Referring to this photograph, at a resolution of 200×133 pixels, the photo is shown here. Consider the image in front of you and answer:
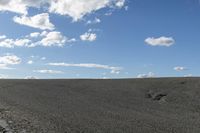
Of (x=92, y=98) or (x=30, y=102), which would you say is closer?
(x=30, y=102)

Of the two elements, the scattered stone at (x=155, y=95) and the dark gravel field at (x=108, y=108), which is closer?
the dark gravel field at (x=108, y=108)

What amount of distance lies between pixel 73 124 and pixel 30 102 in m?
10.5

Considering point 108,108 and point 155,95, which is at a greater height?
point 155,95

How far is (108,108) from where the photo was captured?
100 ft

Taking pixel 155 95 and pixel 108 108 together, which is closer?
pixel 108 108

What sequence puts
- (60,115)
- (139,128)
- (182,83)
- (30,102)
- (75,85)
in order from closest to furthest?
1. (139,128)
2. (60,115)
3. (30,102)
4. (182,83)
5. (75,85)

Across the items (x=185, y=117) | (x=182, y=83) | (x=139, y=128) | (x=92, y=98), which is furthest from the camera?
(x=182, y=83)

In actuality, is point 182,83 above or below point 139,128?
above

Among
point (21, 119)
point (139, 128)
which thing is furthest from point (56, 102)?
point (139, 128)

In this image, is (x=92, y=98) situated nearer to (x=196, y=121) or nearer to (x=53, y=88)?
(x=53, y=88)

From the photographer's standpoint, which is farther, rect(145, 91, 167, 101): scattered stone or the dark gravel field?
rect(145, 91, 167, 101): scattered stone

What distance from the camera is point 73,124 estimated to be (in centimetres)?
2275

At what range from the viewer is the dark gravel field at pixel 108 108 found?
22234 millimetres

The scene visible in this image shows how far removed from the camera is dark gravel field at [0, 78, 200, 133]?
22234 millimetres
